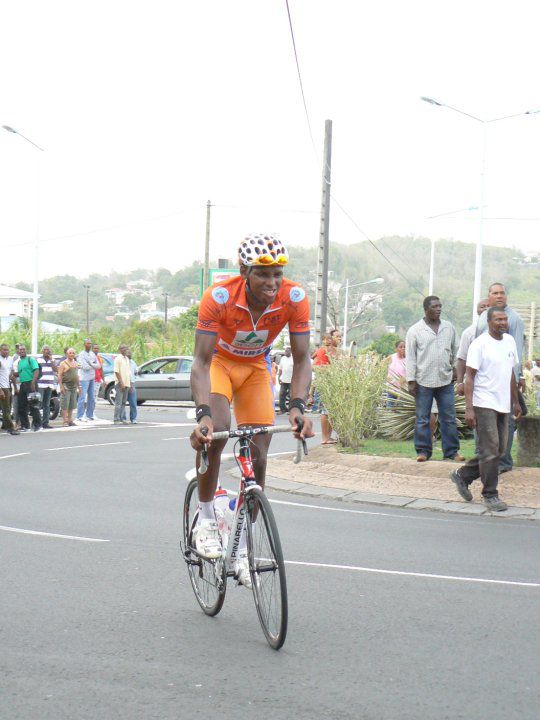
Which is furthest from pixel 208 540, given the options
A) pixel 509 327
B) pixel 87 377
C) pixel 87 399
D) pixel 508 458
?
pixel 87 399

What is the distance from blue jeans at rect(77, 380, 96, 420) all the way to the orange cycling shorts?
20.0m

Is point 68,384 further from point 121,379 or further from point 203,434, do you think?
point 203,434

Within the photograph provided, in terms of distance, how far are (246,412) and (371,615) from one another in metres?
1.33

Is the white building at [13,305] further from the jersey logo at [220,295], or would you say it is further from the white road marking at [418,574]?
the jersey logo at [220,295]

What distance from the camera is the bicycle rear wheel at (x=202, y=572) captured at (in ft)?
19.6

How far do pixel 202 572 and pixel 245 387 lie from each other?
1.09m

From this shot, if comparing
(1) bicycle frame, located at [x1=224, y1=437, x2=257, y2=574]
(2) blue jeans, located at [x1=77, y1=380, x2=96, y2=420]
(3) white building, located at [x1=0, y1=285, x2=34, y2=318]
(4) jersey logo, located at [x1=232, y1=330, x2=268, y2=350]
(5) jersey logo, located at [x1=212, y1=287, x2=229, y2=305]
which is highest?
(3) white building, located at [x1=0, y1=285, x2=34, y2=318]

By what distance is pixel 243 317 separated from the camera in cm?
591

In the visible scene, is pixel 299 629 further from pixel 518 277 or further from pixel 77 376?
pixel 518 277

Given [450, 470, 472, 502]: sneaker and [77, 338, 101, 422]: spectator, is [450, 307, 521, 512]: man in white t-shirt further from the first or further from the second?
[77, 338, 101, 422]: spectator

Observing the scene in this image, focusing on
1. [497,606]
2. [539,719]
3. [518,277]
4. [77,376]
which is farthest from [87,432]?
[518,277]

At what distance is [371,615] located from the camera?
616 cm

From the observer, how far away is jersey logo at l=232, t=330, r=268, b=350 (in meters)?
5.99

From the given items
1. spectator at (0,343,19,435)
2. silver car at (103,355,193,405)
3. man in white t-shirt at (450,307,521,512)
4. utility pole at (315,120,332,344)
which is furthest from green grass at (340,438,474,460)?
silver car at (103,355,193,405)
